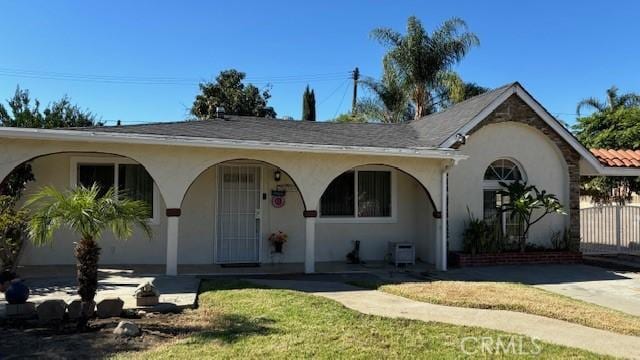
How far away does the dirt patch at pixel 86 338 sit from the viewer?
5281 millimetres

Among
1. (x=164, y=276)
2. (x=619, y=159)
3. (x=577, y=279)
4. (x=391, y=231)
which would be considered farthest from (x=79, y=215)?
(x=619, y=159)

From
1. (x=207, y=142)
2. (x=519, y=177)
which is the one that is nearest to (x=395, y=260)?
(x=519, y=177)

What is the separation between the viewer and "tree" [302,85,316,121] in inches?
1315

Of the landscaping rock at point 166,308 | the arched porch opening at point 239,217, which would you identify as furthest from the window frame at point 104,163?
the landscaping rock at point 166,308

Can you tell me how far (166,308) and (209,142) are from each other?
3.56m

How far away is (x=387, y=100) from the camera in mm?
27750

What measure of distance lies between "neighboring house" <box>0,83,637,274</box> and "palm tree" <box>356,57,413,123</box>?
40.7 ft

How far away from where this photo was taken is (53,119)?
64.5 ft

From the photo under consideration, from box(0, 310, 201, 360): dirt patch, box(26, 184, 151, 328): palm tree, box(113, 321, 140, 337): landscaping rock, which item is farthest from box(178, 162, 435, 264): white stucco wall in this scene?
box(113, 321, 140, 337): landscaping rock

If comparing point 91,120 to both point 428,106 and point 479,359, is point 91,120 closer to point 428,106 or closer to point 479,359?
point 428,106

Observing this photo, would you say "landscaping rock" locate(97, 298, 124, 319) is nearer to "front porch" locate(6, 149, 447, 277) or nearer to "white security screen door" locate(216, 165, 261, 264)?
"front porch" locate(6, 149, 447, 277)

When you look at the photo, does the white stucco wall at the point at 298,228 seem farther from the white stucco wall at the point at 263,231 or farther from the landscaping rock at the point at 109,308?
the landscaping rock at the point at 109,308

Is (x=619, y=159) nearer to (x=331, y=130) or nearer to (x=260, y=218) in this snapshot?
(x=331, y=130)

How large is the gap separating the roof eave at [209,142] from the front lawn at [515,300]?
280cm
